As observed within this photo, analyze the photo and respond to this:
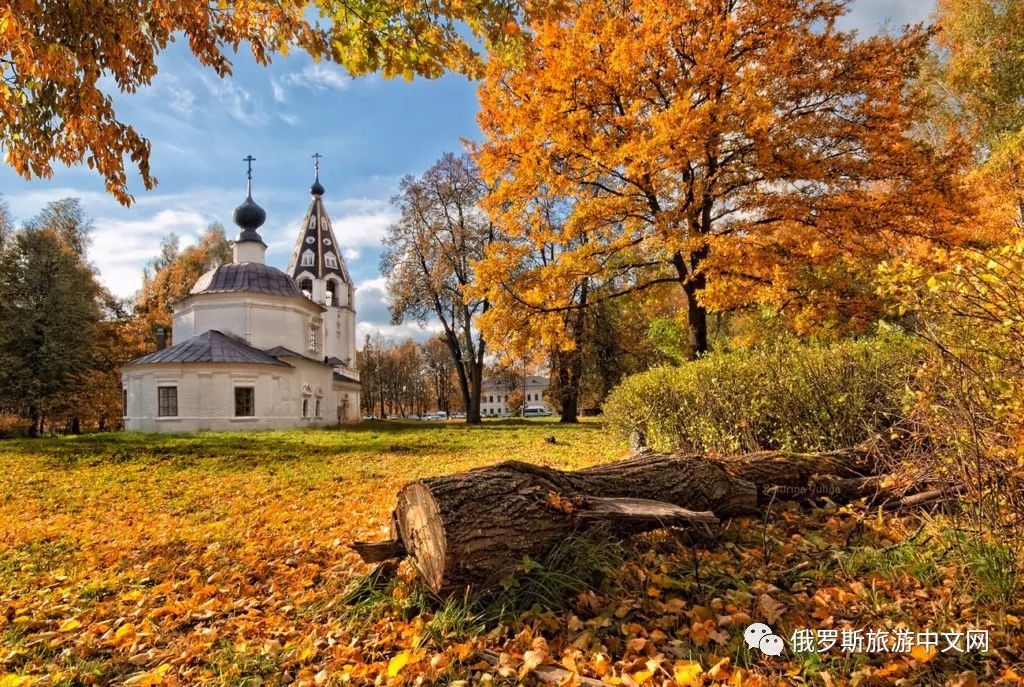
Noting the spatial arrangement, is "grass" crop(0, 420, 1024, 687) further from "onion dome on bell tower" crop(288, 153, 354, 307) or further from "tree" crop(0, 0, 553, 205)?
"onion dome on bell tower" crop(288, 153, 354, 307)

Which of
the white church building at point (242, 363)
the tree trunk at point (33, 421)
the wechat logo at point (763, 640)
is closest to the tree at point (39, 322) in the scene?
the tree trunk at point (33, 421)

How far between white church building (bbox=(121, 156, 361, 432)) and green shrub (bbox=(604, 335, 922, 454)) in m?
20.9

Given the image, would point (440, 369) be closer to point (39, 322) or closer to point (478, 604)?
point (39, 322)

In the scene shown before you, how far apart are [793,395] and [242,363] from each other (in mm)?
22599

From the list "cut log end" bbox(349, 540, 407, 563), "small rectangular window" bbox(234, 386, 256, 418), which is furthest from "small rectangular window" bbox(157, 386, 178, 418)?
"cut log end" bbox(349, 540, 407, 563)

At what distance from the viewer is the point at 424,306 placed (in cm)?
2986

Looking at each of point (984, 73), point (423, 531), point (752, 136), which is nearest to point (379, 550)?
point (423, 531)

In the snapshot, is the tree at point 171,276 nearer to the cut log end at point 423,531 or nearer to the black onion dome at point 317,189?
the black onion dome at point 317,189

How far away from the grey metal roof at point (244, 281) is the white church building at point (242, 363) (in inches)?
1.9

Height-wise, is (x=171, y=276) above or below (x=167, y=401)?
above

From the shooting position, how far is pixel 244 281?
26.8m

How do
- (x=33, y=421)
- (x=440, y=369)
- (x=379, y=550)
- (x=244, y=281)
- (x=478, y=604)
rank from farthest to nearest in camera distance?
(x=440, y=369), (x=33, y=421), (x=244, y=281), (x=379, y=550), (x=478, y=604)

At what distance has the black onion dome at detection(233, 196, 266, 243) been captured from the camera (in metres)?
29.2

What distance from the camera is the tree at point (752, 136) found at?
869cm
